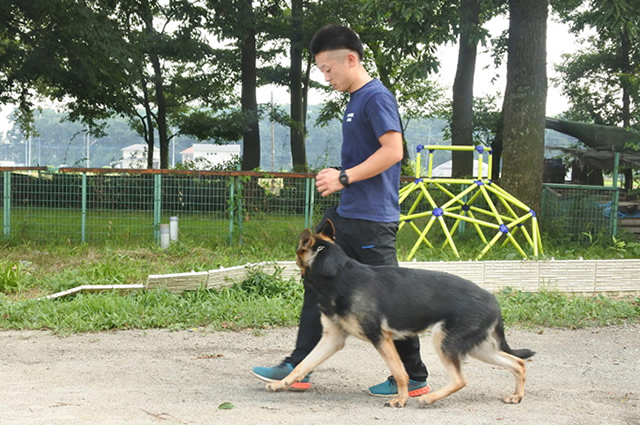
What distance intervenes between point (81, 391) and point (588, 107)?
1008 inches

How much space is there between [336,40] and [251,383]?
2.35 meters

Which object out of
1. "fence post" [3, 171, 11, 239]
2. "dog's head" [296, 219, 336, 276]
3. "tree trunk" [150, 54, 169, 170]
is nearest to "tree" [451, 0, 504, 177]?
"fence post" [3, 171, 11, 239]

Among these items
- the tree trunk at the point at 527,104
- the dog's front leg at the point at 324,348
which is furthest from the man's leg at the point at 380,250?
the tree trunk at the point at 527,104

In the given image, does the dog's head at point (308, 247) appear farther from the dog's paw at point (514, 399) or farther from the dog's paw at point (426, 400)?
the dog's paw at point (514, 399)

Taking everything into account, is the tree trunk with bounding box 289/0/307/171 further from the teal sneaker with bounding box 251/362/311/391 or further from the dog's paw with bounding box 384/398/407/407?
the dog's paw with bounding box 384/398/407/407

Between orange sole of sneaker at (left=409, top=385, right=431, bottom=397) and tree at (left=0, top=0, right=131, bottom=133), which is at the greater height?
tree at (left=0, top=0, right=131, bottom=133)

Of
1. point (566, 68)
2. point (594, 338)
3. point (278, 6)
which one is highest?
point (278, 6)

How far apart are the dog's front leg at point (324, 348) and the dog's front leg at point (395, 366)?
0.28m

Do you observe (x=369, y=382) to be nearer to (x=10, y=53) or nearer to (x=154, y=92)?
(x=10, y=53)

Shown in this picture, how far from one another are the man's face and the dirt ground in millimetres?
2001

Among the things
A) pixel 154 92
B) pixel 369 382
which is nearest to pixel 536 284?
pixel 369 382

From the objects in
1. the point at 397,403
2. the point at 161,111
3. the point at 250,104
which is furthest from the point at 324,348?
the point at 161,111

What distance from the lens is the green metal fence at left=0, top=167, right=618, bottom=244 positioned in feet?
38.1

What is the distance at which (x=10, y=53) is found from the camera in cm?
2153
